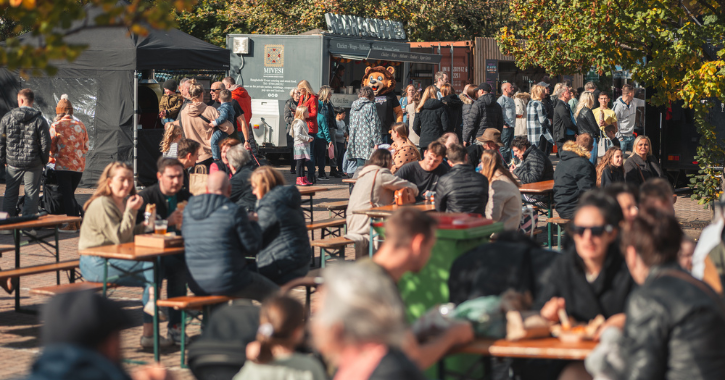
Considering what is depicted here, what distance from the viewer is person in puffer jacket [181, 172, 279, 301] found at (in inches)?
225

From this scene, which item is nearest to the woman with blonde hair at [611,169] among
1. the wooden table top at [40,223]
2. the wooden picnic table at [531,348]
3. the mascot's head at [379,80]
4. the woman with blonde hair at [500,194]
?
the woman with blonde hair at [500,194]

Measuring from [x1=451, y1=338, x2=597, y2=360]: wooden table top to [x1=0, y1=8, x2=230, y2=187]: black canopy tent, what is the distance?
9926 mm

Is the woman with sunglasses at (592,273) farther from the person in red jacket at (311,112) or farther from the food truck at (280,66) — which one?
the food truck at (280,66)

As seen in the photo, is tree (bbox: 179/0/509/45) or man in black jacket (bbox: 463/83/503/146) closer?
man in black jacket (bbox: 463/83/503/146)

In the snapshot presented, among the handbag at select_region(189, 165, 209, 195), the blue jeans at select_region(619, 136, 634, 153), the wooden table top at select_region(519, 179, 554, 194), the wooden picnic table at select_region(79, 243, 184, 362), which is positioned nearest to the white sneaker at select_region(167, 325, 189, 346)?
the wooden picnic table at select_region(79, 243, 184, 362)

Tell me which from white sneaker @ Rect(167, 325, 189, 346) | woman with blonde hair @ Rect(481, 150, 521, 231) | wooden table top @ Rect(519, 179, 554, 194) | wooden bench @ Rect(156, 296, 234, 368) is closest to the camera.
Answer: wooden bench @ Rect(156, 296, 234, 368)

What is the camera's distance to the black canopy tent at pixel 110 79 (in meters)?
13.0

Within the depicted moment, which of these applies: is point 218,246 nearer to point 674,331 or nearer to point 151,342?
point 151,342

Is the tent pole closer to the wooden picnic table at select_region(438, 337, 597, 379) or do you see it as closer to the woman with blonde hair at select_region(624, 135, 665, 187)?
the woman with blonde hair at select_region(624, 135, 665, 187)

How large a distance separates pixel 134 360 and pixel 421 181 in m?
4.08

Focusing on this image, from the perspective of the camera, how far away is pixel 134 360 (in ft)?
19.7

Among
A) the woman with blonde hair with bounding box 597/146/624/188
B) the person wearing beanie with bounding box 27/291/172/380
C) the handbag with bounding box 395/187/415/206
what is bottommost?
the person wearing beanie with bounding box 27/291/172/380

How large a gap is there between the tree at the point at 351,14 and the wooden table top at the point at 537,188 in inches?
703

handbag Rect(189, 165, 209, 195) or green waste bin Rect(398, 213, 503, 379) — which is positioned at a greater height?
handbag Rect(189, 165, 209, 195)
